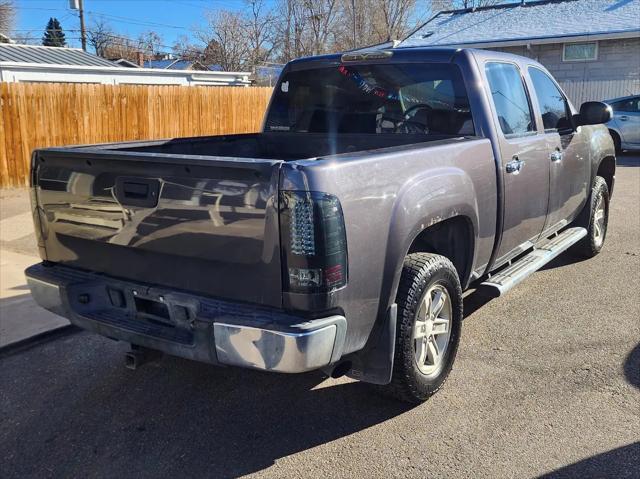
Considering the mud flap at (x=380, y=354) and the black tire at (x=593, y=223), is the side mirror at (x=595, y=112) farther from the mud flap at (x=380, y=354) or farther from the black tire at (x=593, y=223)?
the mud flap at (x=380, y=354)

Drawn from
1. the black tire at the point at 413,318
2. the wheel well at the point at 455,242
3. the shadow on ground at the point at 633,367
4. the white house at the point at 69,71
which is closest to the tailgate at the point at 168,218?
the black tire at the point at 413,318

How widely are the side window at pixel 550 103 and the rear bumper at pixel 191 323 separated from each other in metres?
3.32

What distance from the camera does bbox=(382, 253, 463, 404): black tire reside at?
3.27 m

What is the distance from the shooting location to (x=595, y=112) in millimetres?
5371

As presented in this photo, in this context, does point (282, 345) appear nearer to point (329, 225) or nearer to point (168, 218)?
point (329, 225)

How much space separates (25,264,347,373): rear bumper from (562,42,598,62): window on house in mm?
22152

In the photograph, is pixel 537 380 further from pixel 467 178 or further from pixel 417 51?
pixel 417 51

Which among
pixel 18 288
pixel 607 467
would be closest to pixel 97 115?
pixel 18 288

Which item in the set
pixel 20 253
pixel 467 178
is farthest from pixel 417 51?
pixel 20 253

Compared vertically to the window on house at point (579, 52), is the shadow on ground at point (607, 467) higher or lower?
lower

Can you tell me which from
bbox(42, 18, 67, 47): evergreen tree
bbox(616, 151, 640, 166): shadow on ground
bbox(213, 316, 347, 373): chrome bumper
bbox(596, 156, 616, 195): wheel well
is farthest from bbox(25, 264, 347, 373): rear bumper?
bbox(42, 18, 67, 47): evergreen tree

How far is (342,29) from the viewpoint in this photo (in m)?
38.3

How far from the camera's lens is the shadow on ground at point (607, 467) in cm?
296

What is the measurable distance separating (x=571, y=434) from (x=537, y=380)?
2.07 feet
